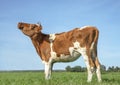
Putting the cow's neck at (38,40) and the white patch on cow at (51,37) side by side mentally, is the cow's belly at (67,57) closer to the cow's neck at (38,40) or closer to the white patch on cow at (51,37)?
the white patch on cow at (51,37)

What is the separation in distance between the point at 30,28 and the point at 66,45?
1.94 metres

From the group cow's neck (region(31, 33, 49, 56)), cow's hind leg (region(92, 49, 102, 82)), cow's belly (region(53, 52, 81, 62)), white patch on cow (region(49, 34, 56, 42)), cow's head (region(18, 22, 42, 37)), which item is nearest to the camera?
cow's hind leg (region(92, 49, 102, 82))

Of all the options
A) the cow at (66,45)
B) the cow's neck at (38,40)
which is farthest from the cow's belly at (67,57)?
the cow's neck at (38,40)

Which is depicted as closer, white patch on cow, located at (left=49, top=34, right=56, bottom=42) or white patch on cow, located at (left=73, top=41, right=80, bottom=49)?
white patch on cow, located at (left=73, top=41, right=80, bottom=49)

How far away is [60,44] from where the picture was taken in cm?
1466

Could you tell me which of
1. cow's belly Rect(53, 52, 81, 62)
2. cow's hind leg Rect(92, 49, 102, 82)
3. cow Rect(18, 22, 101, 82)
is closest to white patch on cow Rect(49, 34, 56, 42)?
cow Rect(18, 22, 101, 82)

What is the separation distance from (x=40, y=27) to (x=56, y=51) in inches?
55.5

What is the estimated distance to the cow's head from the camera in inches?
599

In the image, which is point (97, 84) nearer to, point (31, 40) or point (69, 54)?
point (69, 54)

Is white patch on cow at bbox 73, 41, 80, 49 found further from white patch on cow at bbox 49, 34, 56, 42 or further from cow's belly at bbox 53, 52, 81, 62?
white patch on cow at bbox 49, 34, 56, 42

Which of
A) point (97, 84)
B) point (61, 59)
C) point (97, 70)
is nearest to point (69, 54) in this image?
point (61, 59)

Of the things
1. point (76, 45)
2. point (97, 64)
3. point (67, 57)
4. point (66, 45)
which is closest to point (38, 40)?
point (66, 45)

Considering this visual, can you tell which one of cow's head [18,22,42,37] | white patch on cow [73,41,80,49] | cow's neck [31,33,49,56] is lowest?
white patch on cow [73,41,80,49]

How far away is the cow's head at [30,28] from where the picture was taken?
15219mm
